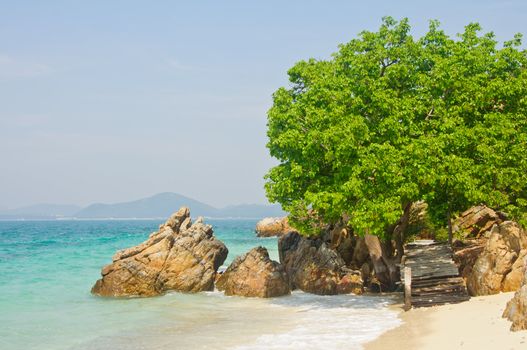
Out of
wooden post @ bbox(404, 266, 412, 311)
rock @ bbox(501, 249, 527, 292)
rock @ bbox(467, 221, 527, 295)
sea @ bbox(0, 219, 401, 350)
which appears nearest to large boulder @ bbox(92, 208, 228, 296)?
sea @ bbox(0, 219, 401, 350)

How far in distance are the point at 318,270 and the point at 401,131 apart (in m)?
11.2

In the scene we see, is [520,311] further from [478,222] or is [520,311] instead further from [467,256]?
[478,222]

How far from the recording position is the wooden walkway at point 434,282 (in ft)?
86.3

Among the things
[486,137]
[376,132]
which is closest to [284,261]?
[376,132]

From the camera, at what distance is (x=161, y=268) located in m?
36.9

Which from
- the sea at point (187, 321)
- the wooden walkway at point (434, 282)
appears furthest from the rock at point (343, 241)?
the wooden walkway at point (434, 282)

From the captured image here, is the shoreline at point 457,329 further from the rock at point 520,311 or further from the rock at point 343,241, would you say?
the rock at point 343,241

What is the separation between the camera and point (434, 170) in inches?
1073

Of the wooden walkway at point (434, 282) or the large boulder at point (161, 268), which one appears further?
the large boulder at point (161, 268)

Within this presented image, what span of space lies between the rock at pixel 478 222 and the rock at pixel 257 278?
38.9ft

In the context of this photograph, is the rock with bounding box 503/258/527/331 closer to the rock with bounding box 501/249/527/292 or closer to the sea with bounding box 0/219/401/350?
the sea with bounding box 0/219/401/350

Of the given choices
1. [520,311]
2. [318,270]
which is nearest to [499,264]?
[520,311]

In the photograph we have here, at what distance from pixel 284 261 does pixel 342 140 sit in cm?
1507

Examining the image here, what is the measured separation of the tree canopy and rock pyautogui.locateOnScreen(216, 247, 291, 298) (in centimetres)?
464
